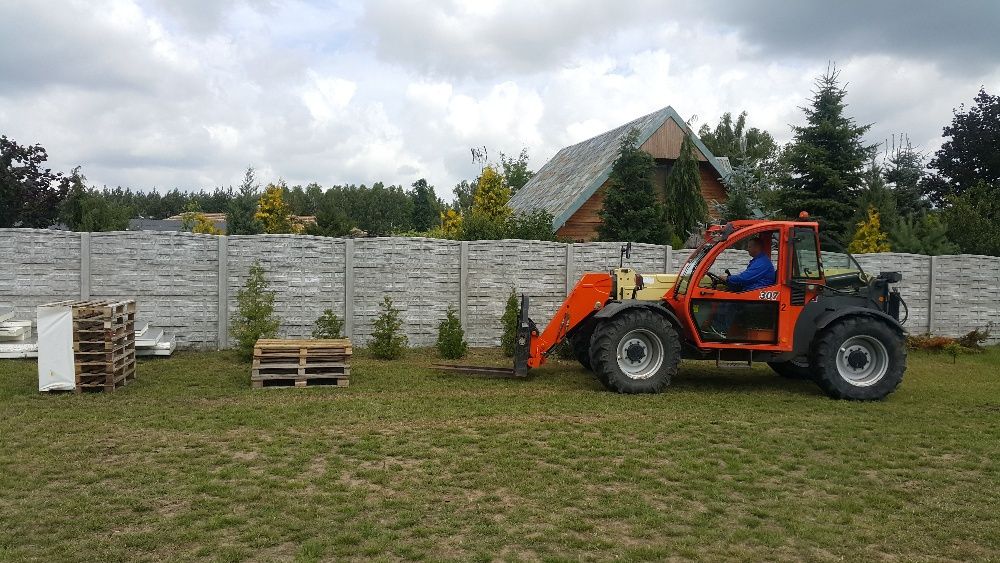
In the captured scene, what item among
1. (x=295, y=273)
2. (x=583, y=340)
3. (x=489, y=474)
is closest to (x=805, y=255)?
(x=583, y=340)

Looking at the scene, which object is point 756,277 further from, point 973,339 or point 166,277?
point 166,277

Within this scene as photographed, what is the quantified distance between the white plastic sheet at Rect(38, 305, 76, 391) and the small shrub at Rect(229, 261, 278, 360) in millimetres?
3252

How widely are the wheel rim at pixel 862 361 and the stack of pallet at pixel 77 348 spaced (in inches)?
380

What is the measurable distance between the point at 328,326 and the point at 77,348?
4.71 metres

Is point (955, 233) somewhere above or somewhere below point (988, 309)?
above

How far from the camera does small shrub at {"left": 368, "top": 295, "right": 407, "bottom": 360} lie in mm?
14234

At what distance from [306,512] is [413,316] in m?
9.68

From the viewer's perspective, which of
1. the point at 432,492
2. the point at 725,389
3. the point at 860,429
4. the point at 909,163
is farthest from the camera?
the point at 909,163

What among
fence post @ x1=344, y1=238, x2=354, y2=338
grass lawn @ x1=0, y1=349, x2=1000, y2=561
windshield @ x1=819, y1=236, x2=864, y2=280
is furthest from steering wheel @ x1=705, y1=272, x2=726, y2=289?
fence post @ x1=344, y1=238, x2=354, y2=338

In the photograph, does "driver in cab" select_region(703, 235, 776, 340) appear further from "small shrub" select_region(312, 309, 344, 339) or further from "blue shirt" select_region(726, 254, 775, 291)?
"small shrub" select_region(312, 309, 344, 339)

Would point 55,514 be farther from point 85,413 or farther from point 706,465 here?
point 706,465

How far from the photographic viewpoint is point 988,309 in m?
18.0

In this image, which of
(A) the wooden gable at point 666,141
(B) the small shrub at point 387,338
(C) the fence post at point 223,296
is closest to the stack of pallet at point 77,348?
(C) the fence post at point 223,296

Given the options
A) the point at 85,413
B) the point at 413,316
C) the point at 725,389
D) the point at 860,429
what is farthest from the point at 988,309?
the point at 85,413
